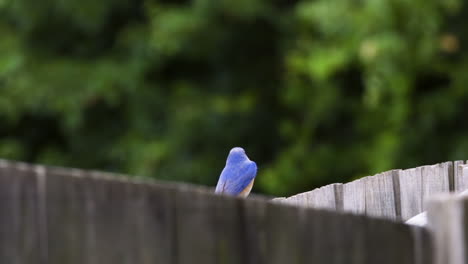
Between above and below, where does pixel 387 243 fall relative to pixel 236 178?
below

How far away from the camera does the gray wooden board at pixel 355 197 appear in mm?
2561

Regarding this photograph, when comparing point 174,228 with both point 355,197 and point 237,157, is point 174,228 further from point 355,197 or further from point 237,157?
point 237,157

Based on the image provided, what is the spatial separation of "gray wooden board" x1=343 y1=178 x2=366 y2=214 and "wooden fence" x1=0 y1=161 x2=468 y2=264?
1.21 meters

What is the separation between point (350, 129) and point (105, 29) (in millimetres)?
2354

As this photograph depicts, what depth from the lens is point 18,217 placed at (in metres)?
1.28

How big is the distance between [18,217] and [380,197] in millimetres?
1452

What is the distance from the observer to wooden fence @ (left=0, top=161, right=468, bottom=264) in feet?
4.19

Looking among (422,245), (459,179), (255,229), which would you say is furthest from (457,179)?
(255,229)

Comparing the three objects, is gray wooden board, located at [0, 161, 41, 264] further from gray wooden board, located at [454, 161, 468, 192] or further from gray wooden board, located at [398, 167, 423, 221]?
gray wooden board, located at [454, 161, 468, 192]

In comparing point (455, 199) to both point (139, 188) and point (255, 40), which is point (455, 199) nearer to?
point (139, 188)

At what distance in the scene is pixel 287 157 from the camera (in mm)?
7875

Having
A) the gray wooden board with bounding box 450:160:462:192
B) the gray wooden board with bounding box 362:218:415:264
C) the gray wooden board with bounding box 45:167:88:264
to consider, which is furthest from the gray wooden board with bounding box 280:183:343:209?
the gray wooden board with bounding box 45:167:88:264

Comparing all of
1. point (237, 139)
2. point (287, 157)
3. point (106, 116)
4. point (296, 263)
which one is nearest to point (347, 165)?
point (287, 157)

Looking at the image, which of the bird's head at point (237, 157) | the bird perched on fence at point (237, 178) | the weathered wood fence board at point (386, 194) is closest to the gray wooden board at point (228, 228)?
the weathered wood fence board at point (386, 194)
